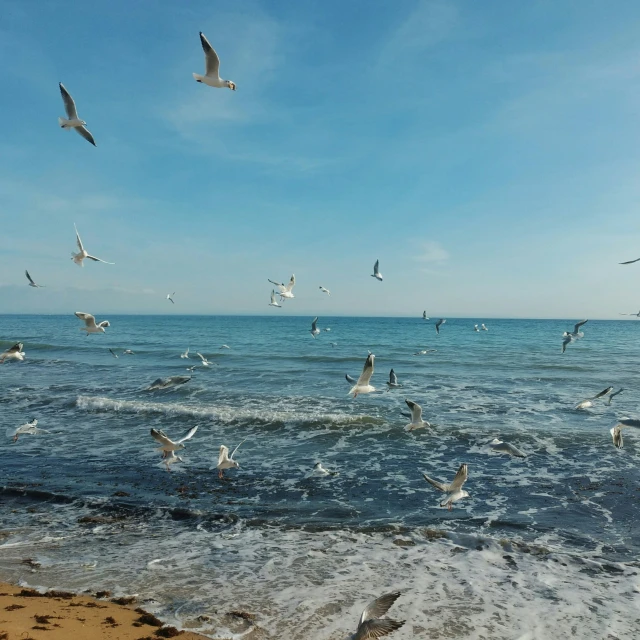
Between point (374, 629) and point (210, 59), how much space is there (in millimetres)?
8856

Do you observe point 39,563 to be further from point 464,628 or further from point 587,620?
point 587,620

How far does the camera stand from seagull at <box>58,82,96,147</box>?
9.99 m

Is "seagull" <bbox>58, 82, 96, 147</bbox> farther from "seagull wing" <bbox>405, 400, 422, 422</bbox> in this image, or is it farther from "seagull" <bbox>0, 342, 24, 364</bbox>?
"seagull wing" <bbox>405, 400, 422, 422</bbox>

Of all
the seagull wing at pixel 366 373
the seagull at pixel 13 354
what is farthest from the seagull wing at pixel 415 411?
the seagull at pixel 13 354

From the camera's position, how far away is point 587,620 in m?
5.69

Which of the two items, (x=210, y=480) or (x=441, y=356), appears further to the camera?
(x=441, y=356)

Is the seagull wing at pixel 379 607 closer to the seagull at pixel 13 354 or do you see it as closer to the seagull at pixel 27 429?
the seagull at pixel 27 429

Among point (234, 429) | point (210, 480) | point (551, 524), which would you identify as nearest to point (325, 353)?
point (234, 429)

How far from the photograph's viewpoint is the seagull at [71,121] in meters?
9.99

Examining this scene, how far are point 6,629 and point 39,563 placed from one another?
6.18 ft

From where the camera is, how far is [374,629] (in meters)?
4.89

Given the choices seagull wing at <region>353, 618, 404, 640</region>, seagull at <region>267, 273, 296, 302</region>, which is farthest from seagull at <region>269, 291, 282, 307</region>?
seagull wing at <region>353, 618, 404, 640</region>

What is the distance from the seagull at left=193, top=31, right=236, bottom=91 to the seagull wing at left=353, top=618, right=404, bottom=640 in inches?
344

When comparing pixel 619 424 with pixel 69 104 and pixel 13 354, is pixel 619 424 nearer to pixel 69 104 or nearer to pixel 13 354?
pixel 69 104
